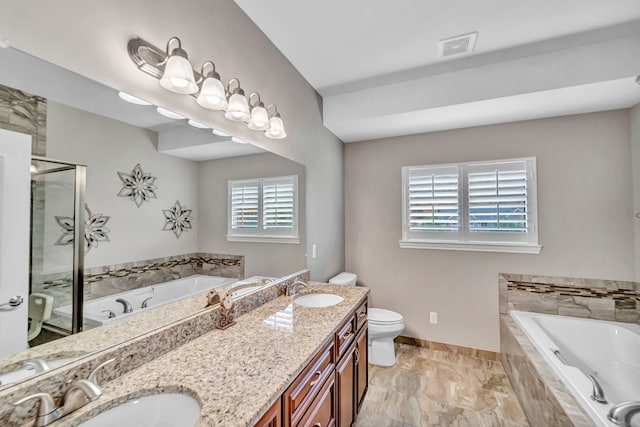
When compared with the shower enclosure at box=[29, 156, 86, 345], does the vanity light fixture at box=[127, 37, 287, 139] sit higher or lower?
higher

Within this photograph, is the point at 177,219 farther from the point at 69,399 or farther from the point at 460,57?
the point at 460,57

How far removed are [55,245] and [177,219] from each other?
0.48 m

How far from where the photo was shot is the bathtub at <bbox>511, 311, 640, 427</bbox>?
73.5 inches

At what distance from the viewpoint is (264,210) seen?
1802mm

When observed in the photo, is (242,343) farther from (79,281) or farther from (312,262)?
(312,262)

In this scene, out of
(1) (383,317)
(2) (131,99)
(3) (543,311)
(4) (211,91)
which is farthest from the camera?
(1) (383,317)

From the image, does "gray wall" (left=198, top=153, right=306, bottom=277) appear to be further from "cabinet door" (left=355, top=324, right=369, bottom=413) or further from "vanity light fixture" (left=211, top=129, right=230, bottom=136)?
"cabinet door" (left=355, top=324, right=369, bottom=413)

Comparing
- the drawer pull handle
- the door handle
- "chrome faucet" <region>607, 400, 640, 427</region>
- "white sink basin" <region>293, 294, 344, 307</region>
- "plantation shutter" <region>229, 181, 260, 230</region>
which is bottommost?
"chrome faucet" <region>607, 400, 640, 427</region>

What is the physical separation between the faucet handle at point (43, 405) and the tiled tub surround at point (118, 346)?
0.08 feet

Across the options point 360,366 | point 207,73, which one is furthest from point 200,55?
point 360,366

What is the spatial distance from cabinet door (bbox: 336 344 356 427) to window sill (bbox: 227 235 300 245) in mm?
839

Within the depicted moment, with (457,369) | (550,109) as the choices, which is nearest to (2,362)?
(457,369)

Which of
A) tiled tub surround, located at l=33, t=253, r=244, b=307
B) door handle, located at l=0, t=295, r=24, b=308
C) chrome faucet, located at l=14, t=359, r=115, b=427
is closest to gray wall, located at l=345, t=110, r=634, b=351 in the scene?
tiled tub surround, located at l=33, t=253, r=244, b=307

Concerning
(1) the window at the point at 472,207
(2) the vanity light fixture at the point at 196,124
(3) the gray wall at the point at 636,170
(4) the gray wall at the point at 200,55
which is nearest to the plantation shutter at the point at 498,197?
(1) the window at the point at 472,207
